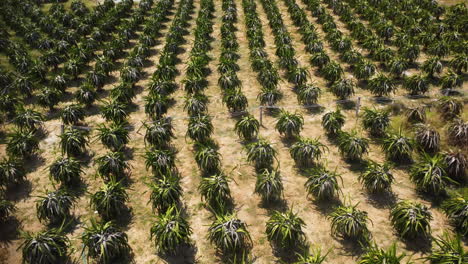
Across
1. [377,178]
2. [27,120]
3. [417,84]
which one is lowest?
[27,120]

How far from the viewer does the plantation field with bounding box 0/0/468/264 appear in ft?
39.6

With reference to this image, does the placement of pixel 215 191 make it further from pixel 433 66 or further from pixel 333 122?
pixel 433 66

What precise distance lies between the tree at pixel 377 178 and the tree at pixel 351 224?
197cm

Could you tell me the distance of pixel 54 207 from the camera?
41.9 feet

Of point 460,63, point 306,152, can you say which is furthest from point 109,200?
point 460,63

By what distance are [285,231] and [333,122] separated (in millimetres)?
8004

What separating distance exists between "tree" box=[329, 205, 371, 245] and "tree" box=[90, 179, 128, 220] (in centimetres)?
863

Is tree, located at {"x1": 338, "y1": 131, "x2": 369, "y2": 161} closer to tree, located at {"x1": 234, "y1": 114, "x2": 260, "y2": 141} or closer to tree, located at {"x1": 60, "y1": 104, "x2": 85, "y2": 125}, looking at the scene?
tree, located at {"x1": 234, "y1": 114, "x2": 260, "y2": 141}

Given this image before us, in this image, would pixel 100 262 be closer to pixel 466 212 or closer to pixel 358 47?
pixel 466 212

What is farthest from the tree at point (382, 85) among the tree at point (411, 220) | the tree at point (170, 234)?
the tree at point (170, 234)

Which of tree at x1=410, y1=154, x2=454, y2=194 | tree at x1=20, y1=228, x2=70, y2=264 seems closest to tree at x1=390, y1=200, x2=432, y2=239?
tree at x1=410, y1=154, x2=454, y2=194

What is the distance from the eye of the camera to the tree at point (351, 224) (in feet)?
38.4

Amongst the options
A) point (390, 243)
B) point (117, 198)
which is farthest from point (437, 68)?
point (117, 198)

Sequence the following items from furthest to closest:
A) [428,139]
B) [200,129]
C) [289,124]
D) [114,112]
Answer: [114,112] → [289,124] → [200,129] → [428,139]
